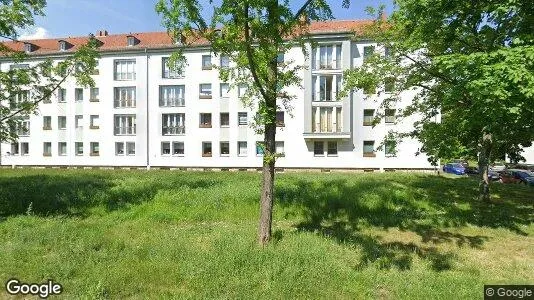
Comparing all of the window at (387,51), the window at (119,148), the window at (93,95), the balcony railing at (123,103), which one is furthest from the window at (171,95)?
the window at (387,51)

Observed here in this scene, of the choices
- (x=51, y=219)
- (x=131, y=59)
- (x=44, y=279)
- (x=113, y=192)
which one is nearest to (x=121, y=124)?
(x=131, y=59)

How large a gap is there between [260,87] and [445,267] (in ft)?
18.8

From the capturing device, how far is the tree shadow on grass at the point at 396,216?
8969 millimetres

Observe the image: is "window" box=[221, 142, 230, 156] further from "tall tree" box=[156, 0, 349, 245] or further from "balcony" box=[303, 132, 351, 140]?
"tall tree" box=[156, 0, 349, 245]

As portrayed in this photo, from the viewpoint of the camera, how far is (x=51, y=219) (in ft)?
35.8

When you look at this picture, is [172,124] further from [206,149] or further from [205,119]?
[206,149]

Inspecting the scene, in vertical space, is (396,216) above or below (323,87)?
below

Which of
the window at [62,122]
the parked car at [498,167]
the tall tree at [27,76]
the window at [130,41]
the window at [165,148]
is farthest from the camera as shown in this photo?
the parked car at [498,167]

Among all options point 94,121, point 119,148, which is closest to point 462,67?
point 119,148

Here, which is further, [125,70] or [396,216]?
[125,70]

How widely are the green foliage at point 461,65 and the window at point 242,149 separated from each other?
837 inches

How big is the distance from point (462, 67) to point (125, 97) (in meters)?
36.2

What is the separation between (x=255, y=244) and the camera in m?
8.54

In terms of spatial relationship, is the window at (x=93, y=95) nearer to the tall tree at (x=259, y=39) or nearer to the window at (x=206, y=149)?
the window at (x=206, y=149)
